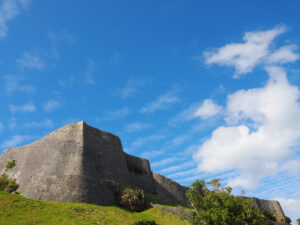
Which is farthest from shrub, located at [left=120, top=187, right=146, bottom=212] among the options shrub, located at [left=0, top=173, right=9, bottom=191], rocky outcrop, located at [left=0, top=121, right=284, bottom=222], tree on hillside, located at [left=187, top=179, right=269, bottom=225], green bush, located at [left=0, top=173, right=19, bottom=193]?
shrub, located at [left=0, top=173, right=9, bottom=191]

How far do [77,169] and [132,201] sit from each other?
27.8 ft

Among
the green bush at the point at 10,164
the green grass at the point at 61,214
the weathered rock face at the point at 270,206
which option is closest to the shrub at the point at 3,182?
the green bush at the point at 10,164

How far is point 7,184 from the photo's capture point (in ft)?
116

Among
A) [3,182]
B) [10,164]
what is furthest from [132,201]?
[10,164]

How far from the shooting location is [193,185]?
27797 mm

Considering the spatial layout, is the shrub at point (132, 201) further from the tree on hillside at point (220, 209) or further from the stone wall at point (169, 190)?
the stone wall at point (169, 190)

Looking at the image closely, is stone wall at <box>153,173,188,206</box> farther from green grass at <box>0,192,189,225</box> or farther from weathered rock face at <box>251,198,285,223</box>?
weathered rock face at <box>251,198,285,223</box>

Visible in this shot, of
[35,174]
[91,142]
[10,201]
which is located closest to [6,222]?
[10,201]

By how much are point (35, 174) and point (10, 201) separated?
902 centimetres

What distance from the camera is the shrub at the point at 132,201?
30344 millimetres

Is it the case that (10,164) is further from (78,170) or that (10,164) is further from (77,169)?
(78,170)

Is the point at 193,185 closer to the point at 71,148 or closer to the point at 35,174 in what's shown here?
the point at 71,148

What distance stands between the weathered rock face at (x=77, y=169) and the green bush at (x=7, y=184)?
32.6 inches

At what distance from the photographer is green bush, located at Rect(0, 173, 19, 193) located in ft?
109
